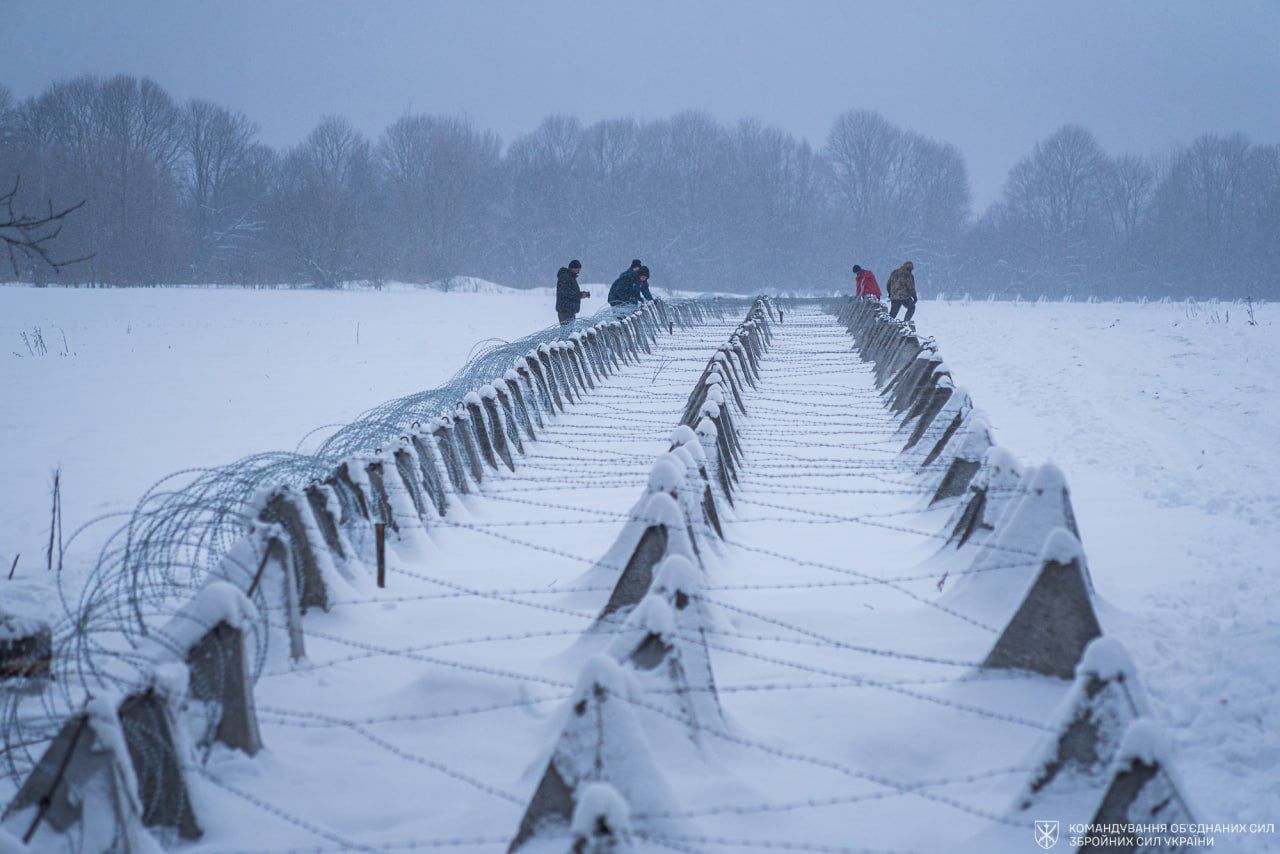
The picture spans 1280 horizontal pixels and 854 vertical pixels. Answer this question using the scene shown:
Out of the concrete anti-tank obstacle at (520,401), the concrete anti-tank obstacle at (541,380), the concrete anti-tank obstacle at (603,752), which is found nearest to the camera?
the concrete anti-tank obstacle at (603,752)

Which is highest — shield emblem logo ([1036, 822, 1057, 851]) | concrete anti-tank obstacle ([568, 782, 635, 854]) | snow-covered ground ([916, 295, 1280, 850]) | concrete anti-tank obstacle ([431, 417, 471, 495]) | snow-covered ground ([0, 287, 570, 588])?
concrete anti-tank obstacle ([568, 782, 635, 854])

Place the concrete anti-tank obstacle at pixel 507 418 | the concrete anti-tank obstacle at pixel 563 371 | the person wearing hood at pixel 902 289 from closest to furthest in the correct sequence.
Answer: the concrete anti-tank obstacle at pixel 507 418 < the concrete anti-tank obstacle at pixel 563 371 < the person wearing hood at pixel 902 289

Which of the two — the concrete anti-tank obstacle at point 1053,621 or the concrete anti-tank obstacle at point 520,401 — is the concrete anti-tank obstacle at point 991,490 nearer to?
the concrete anti-tank obstacle at point 1053,621

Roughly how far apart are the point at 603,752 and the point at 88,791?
4.55 feet

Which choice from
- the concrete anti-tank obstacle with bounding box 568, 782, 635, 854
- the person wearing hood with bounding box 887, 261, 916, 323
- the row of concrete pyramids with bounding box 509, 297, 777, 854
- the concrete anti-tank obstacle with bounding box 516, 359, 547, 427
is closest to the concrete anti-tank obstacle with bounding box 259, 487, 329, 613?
the row of concrete pyramids with bounding box 509, 297, 777, 854

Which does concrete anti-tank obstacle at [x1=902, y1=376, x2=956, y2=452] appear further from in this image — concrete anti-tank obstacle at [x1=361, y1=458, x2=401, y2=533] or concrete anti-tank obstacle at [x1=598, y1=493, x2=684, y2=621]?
concrete anti-tank obstacle at [x1=598, y1=493, x2=684, y2=621]

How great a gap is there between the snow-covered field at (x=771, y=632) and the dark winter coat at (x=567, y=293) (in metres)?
5.15

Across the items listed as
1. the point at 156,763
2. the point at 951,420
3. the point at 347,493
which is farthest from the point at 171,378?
the point at 156,763

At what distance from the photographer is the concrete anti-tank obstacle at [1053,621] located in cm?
412

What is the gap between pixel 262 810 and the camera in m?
3.52

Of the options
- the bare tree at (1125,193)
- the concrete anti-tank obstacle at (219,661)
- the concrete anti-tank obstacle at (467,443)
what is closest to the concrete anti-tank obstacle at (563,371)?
the concrete anti-tank obstacle at (467,443)

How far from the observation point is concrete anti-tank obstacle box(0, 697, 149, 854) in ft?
9.66

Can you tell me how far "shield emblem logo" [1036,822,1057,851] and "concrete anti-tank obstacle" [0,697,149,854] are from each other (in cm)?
260

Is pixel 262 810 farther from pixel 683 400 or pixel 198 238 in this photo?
pixel 198 238
